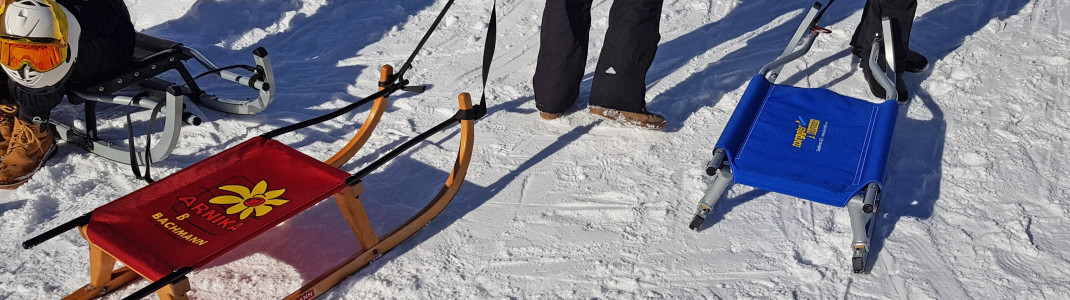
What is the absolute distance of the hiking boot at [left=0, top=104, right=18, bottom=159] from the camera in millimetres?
3285

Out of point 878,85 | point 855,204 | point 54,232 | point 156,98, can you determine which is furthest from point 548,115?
point 54,232

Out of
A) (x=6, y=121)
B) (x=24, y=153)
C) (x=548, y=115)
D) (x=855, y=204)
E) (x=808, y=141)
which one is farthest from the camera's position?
(x=548, y=115)

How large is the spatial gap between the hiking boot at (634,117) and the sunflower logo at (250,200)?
1.47 meters

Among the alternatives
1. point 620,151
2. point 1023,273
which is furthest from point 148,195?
point 1023,273

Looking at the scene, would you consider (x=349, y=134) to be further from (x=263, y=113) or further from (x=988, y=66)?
(x=988, y=66)

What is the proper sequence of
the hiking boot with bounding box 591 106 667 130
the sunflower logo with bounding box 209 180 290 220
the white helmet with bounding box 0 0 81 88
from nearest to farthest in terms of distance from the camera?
the sunflower logo with bounding box 209 180 290 220
the white helmet with bounding box 0 0 81 88
the hiking boot with bounding box 591 106 667 130

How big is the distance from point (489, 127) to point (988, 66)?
245cm

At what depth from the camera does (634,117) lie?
3555 millimetres

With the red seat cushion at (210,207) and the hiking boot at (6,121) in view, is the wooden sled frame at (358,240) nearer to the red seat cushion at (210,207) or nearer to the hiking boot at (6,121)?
the red seat cushion at (210,207)

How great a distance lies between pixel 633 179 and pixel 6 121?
8.12 feet

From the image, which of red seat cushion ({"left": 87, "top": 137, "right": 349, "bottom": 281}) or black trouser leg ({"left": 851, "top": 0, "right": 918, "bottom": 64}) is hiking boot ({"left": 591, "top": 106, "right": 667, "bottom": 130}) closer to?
black trouser leg ({"left": 851, "top": 0, "right": 918, "bottom": 64})

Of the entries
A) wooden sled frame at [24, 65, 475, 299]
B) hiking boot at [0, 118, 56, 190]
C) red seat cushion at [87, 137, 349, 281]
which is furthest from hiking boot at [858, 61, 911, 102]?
hiking boot at [0, 118, 56, 190]

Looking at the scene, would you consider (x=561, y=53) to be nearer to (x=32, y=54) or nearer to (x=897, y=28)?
(x=897, y=28)

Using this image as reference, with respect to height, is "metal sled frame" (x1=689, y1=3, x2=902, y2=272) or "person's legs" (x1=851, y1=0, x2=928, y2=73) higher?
"metal sled frame" (x1=689, y1=3, x2=902, y2=272)
